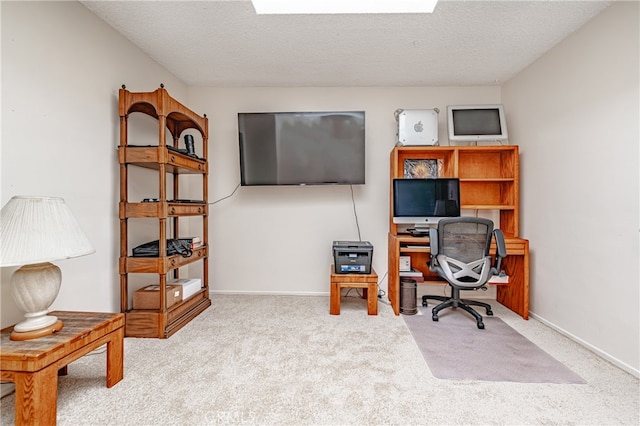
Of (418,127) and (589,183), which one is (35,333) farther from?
(589,183)

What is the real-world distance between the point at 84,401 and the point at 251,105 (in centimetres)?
290

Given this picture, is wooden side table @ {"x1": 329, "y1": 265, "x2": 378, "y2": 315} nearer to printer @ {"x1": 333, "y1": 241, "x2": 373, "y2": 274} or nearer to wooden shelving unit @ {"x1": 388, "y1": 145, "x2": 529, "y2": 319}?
printer @ {"x1": 333, "y1": 241, "x2": 373, "y2": 274}

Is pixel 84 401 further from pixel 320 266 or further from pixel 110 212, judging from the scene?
pixel 320 266

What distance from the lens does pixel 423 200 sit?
9.39 feet

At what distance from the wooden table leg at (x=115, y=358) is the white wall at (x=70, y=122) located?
53 cm

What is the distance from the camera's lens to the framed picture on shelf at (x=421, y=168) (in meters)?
3.14

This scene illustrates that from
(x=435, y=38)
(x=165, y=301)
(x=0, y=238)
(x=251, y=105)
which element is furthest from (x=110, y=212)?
(x=435, y=38)

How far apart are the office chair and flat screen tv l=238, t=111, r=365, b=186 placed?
3.34 ft

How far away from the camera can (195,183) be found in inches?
130

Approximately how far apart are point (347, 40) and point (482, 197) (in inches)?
85.5

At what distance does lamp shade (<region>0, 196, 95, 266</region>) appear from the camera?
121 centimetres

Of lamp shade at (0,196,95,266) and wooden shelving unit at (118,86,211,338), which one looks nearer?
lamp shade at (0,196,95,266)

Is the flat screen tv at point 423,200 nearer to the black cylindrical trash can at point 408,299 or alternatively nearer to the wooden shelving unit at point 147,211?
the black cylindrical trash can at point 408,299

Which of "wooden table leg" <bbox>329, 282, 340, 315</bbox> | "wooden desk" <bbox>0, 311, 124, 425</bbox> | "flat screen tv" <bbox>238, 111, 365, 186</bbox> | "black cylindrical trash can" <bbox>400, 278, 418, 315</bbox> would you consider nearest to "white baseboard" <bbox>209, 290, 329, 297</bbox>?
"wooden table leg" <bbox>329, 282, 340, 315</bbox>
